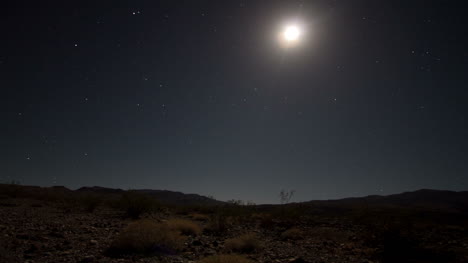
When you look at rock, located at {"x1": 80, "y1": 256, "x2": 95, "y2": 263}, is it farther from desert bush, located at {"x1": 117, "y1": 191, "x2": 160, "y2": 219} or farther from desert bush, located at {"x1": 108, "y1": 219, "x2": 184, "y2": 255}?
desert bush, located at {"x1": 117, "y1": 191, "x2": 160, "y2": 219}

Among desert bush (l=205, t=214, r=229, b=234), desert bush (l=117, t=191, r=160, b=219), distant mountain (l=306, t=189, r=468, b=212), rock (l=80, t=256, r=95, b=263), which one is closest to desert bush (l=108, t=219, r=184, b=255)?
rock (l=80, t=256, r=95, b=263)

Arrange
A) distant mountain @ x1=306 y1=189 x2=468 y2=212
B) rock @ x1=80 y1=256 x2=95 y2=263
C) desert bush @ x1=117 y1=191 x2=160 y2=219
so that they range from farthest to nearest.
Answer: distant mountain @ x1=306 y1=189 x2=468 y2=212 < desert bush @ x1=117 y1=191 x2=160 y2=219 < rock @ x1=80 y1=256 x2=95 y2=263

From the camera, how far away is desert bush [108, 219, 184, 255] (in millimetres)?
7805

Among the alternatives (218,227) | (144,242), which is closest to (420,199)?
(218,227)

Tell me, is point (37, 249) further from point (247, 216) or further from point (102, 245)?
point (247, 216)

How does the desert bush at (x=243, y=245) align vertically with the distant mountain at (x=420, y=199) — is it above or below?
below

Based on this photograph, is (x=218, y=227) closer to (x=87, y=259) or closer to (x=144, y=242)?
(x=144, y=242)

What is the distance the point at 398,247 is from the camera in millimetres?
11047

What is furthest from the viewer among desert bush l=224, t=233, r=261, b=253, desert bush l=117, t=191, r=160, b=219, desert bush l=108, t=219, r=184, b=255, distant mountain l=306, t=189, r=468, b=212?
distant mountain l=306, t=189, r=468, b=212

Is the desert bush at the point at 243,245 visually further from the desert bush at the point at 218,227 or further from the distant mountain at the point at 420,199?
the distant mountain at the point at 420,199

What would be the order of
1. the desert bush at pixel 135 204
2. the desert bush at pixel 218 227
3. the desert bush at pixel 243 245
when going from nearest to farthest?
the desert bush at pixel 243 245, the desert bush at pixel 218 227, the desert bush at pixel 135 204

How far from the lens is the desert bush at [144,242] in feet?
25.6

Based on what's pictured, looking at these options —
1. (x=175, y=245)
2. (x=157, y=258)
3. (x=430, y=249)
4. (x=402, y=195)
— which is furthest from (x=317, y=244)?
(x=402, y=195)

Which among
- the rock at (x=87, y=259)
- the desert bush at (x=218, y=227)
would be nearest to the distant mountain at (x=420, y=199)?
the desert bush at (x=218, y=227)
